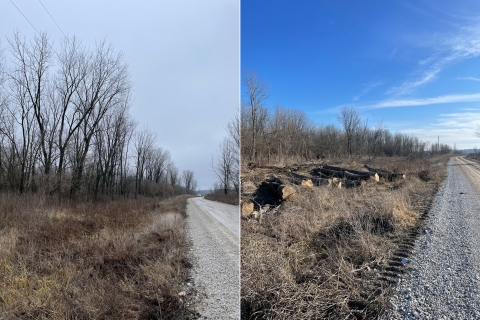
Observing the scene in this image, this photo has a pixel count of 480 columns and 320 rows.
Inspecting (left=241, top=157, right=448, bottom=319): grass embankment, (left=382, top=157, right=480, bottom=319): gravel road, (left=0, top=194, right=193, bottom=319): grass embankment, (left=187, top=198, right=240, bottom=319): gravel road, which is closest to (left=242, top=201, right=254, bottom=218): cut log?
(left=241, top=157, right=448, bottom=319): grass embankment

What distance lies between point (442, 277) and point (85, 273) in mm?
4630

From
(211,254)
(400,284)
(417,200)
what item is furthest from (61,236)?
(417,200)

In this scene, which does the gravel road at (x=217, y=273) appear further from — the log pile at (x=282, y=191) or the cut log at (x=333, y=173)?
the cut log at (x=333, y=173)

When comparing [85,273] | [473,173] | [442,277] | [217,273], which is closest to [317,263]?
[442,277]

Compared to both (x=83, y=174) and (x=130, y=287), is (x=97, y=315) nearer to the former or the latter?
(x=130, y=287)

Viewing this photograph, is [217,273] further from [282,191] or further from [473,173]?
[473,173]

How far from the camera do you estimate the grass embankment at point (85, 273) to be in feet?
10.1

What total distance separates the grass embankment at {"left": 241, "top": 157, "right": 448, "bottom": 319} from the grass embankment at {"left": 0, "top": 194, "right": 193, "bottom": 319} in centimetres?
108

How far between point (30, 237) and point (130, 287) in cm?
387

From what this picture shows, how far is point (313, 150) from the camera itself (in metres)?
29.4

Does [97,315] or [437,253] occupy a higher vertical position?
[437,253]

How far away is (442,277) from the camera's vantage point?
3033 mm

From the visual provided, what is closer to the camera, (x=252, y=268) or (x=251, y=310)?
(x=251, y=310)

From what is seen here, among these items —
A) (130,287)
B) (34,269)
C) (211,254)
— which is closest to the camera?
(130,287)
